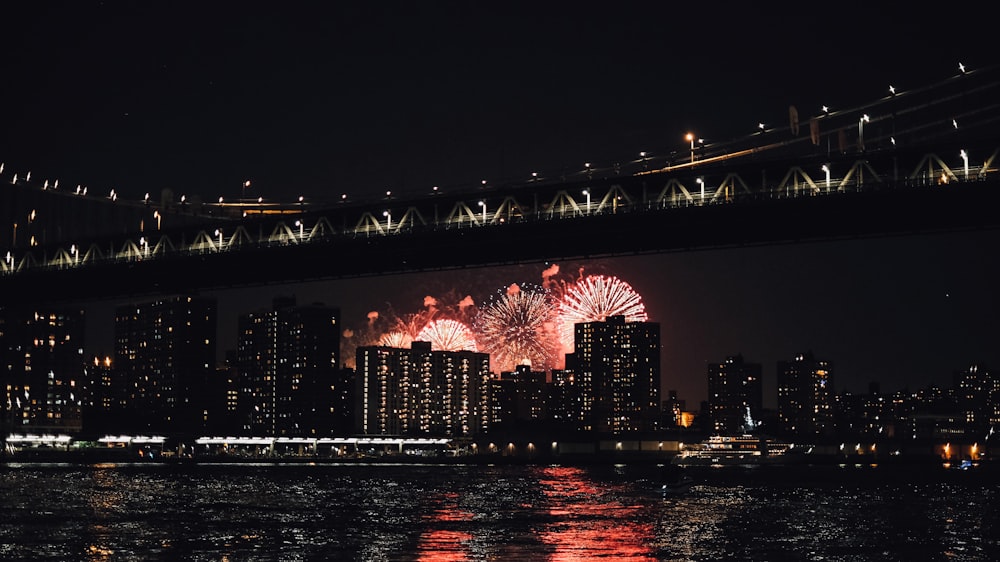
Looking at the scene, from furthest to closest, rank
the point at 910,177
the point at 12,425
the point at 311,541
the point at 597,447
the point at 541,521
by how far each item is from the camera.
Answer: the point at 597,447 < the point at 12,425 < the point at 910,177 < the point at 541,521 < the point at 311,541

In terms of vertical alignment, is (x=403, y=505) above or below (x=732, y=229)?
below

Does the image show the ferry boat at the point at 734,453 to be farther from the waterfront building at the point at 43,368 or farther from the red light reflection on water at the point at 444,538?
the red light reflection on water at the point at 444,538

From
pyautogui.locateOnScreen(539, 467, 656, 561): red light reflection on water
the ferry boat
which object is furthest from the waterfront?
the ferry boat

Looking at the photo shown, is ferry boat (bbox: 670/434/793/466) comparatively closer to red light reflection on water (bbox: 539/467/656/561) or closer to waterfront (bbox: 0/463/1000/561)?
waterfront (bbox: 0/463/1000/561)

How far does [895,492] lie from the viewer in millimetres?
80188

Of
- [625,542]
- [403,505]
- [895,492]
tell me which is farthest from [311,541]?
[895,492]

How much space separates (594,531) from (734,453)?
9806 cm

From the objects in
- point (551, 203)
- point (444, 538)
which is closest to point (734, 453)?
point (551, 203)

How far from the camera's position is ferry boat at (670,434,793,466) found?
140125 millimetres

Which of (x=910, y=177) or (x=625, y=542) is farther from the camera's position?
(x=910, y=177)

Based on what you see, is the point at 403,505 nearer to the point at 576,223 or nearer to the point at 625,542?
the point at 576,223

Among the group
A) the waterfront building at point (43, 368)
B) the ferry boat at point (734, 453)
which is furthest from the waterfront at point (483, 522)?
the waterfront building at point (43, 368)

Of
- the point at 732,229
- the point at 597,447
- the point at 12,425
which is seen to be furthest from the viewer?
the point at 597,447

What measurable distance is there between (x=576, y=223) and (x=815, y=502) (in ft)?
57.8
